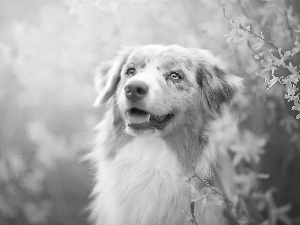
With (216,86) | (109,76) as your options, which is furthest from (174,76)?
(109,76)

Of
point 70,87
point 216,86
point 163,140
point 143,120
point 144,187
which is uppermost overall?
point 216,86

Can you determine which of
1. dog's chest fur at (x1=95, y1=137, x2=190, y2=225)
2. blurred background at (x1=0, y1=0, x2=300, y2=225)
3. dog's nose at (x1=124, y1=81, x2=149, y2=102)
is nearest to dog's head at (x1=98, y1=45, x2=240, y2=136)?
dog's nose at (x1=124, y1=81, x2=149, y2=102)

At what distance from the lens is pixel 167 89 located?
2.68 meters

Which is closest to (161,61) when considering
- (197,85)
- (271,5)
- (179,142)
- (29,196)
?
(197,85)

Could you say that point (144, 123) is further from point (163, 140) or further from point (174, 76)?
point (174, 76)

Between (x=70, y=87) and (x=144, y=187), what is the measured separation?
5.62 feet

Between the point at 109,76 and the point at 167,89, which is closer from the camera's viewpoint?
the point at 167,89

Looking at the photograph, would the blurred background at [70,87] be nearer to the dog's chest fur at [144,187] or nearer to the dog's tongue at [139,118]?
the dog's chest fur at [144,187]

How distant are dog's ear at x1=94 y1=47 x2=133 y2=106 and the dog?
0.03 m

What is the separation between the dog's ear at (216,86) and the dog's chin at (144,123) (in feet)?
1.34

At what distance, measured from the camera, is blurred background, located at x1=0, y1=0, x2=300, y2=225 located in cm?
337

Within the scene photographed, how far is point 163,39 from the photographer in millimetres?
4156

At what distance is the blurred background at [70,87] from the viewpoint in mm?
3371

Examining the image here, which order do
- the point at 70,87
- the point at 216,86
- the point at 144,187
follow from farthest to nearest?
the point at 70,87 → the point at 216,86 → the point at 144,187
